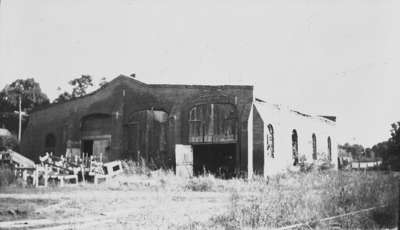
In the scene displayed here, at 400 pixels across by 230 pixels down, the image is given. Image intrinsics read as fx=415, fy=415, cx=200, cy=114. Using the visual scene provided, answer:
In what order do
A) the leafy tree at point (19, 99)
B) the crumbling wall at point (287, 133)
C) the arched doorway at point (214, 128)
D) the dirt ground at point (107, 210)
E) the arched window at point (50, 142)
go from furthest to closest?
the leafy tree at point (19, 99)
the arched window at point (50, 142)
the crumbling wall at point (287, 133)
the arched doorway at point (214, 128)
the dirt ground at point (107, 210)

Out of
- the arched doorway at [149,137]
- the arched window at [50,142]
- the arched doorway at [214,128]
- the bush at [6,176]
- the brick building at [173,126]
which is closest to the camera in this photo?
the bush at [6,176]

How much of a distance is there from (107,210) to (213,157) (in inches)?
574

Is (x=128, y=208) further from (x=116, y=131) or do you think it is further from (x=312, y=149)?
(x=312, y=149)

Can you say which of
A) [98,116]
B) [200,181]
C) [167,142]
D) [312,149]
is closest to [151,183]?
[200,181]

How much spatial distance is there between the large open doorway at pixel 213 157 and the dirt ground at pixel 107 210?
9490 millimetres

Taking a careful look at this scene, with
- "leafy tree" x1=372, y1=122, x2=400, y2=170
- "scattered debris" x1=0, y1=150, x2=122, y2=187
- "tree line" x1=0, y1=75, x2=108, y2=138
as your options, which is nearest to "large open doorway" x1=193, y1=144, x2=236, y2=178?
"scattered debris" x1=0, y1=150, x2=122, y2=187

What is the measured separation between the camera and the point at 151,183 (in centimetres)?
1861

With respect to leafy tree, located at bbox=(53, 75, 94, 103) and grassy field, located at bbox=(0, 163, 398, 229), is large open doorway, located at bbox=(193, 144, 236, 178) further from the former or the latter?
leafy tree, located at bbox=(53, 75, 94, 103)

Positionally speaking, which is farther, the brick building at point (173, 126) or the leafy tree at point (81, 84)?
the leafy tree at point (81, 84)

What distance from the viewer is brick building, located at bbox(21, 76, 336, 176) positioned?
857 inches

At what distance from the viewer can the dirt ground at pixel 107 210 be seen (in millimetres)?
8656

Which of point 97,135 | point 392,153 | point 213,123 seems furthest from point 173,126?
point 392,153

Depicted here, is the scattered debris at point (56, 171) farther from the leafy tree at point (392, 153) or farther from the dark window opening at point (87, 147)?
the leafy tree at point (392, 153)

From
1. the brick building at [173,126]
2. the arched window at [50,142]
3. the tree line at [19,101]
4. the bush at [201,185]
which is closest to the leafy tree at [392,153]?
the brick building at [173,126]
